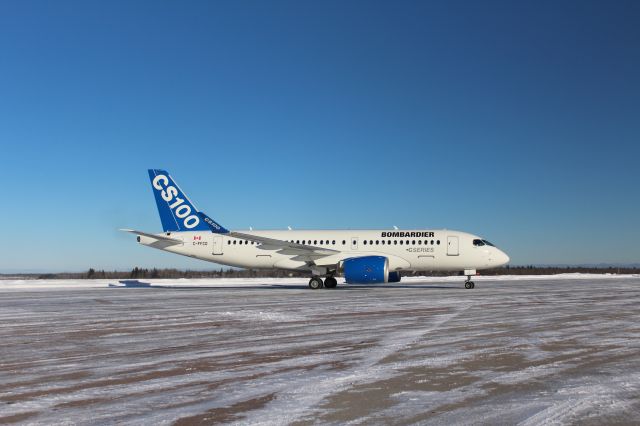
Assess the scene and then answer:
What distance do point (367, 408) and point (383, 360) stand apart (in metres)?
2.75

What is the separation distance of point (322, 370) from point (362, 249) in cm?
2482

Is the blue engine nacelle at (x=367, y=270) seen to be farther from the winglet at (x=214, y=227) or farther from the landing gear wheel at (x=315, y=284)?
the winglet at (x=214, y=227)

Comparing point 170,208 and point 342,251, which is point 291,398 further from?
point 170,208

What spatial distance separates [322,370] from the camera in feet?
24.0

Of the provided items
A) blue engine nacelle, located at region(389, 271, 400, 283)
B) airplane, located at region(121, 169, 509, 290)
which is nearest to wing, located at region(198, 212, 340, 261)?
airplane, located at region(121, 169, 509, 290)

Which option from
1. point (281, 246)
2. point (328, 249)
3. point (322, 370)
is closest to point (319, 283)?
point (328, 249)

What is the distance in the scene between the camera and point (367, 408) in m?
5.38

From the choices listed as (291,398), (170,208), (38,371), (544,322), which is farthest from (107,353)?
(170,208)

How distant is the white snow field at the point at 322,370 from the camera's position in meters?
5.24

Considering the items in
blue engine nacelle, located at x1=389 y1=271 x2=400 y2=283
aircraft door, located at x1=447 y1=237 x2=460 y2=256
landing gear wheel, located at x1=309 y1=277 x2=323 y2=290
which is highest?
aircraft door, located at x1=447 y1=237 x2=460 y2=256

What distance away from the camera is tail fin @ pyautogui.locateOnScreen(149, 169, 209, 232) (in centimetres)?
3512

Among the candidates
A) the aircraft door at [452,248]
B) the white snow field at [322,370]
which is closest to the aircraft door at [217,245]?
the aircraft door at [452,248]

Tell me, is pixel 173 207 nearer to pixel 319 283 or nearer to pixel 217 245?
pixel 217 245

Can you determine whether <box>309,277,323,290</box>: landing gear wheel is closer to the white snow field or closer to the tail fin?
the tail fin
